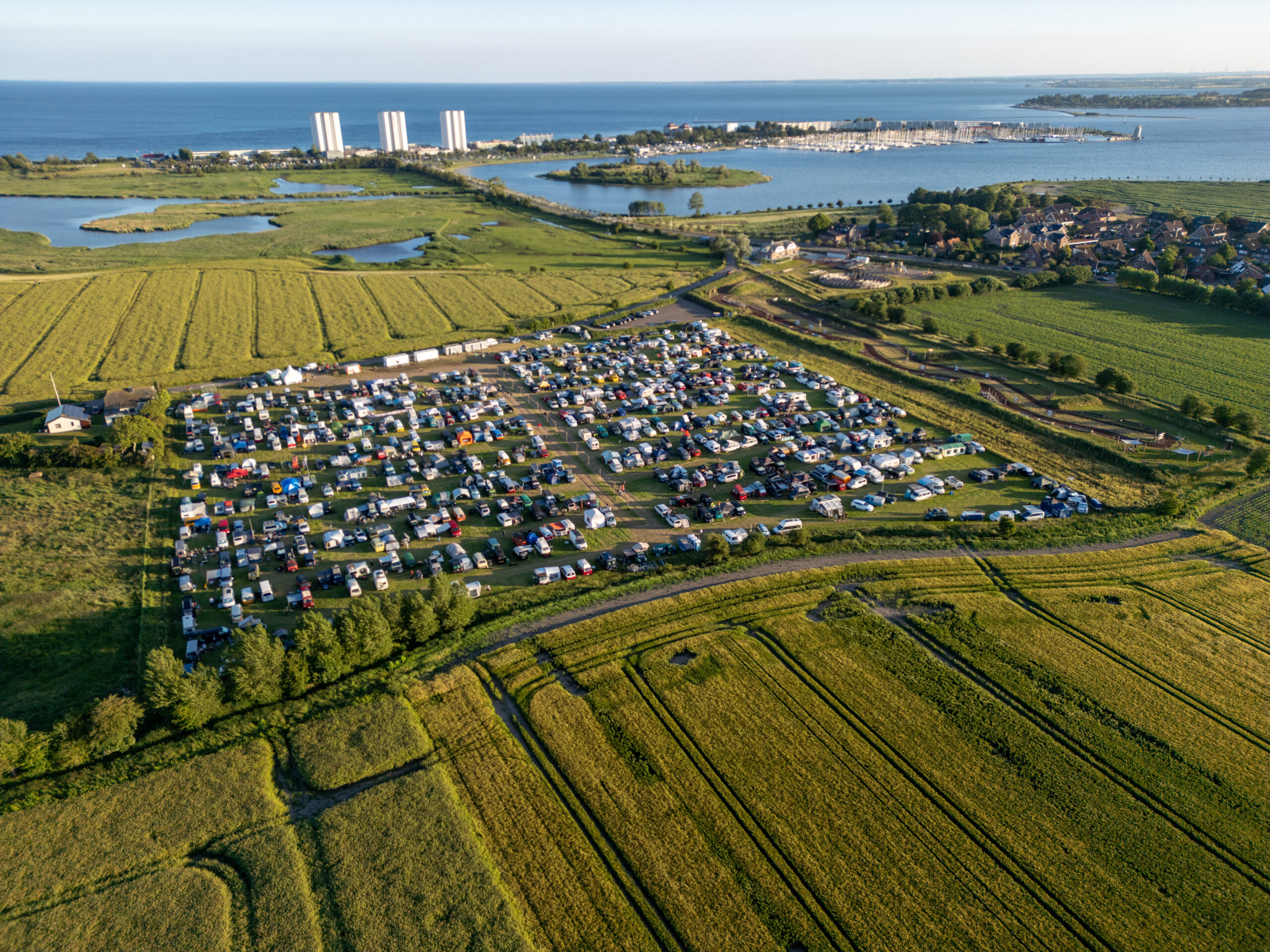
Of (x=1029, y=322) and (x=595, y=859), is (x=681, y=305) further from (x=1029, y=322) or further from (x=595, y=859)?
(x=595, y=859)

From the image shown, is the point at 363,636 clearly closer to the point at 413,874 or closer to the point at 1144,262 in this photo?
the point at 413,874

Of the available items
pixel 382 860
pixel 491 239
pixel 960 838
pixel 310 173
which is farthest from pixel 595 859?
pixel 310 173

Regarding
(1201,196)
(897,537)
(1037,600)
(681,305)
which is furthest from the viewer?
(1201,196)

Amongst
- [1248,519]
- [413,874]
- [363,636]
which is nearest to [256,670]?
[363,636]

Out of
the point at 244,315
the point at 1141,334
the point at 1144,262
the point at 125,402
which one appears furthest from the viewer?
A: the point at 1144,262

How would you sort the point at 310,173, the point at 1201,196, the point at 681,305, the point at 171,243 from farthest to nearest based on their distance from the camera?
1. the point at 310,173
2. the point at 1201,196
3. the point at 171,243
4. the point at 681,305

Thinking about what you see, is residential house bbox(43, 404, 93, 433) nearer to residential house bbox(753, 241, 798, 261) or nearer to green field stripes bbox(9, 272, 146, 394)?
green field stripes bbox(9, 272, 146, 394)

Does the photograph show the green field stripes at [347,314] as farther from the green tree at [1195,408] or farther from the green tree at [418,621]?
the green tree at [1195,408]

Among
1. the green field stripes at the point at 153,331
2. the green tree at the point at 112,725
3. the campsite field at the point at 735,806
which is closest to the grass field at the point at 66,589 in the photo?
the green tree at the point at 112,725
